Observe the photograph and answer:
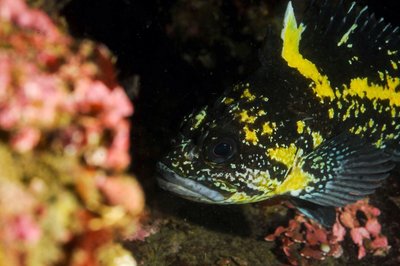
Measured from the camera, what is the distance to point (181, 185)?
347 centimetres

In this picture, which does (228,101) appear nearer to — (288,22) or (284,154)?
(284,154)

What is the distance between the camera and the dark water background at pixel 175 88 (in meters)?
4.20

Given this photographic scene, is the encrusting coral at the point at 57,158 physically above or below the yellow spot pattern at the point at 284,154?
below

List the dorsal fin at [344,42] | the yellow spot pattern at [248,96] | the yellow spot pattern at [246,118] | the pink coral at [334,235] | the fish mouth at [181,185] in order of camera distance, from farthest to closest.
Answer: the pink coral at [334,235] < the dorsal fin at [344,42] < the yellow spot pattern at [248,96] < the yellow spot pattern at [246,118] < the fish mouth at [181,185]

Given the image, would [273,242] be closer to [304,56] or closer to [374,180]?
[374,180]

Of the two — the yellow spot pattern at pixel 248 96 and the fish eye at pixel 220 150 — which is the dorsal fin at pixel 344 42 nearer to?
the yellow spot pattern at pixel 248 96

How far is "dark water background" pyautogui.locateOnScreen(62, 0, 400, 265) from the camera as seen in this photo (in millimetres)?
4203

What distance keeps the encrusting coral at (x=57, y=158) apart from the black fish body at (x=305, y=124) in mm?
1879

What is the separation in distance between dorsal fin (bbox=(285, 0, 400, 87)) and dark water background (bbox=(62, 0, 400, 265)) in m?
1.62

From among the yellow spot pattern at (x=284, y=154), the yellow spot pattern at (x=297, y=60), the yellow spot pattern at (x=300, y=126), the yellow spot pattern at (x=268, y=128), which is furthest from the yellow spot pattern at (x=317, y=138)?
the yellow spot pattern at (x=268, y=128)

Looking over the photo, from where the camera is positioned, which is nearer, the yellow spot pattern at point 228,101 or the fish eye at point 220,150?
the fish eye at point 220,150

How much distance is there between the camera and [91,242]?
159 cm

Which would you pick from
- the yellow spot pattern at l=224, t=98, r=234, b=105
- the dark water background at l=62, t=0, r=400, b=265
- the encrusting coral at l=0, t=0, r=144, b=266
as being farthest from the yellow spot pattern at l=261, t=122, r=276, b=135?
the encrusting coral at l=0, t=0, r=144, b=266

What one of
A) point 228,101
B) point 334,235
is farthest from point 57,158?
point 334,235
